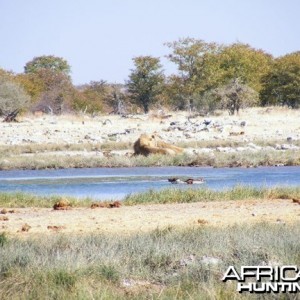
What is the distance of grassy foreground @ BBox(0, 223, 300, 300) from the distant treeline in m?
46.2

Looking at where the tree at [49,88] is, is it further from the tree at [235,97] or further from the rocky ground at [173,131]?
the rocky ground at [173,131]

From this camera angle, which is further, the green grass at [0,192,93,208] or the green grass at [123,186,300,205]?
the green grass at [123,186,300,205]

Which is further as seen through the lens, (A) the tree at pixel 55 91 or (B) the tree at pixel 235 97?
(A) the tree at pixel 55 91

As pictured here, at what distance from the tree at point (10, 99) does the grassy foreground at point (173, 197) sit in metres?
39.1

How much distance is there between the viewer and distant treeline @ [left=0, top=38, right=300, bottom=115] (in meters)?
59.3

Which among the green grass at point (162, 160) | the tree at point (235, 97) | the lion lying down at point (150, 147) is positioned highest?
the tree at point (235, 97)

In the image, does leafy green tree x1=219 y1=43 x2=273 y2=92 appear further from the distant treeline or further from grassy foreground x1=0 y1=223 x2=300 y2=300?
grassy foreground x1=0 y1=223 x2=300 y2=300

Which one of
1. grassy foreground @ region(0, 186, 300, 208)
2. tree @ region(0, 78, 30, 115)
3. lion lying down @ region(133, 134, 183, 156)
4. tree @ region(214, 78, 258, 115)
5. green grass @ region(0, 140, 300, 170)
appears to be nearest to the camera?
grassy foreground @ region(0, 186, 300, 208)

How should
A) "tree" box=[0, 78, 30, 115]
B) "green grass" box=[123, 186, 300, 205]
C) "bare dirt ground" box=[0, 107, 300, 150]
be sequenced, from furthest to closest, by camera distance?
1. "tree" box=[0, 78, 30, 115]
2. "bare dirt ground" box=[0, 107, 300, 150]
3. "green grass" box=[123, 186, 300, 205]

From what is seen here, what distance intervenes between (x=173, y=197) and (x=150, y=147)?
52.9ft

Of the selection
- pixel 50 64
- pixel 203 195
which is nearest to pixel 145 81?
pixel 50 64

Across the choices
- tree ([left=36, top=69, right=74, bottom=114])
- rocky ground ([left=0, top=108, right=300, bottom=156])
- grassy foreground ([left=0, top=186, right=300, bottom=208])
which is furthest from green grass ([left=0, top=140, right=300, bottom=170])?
tree ([left=36, top=69, right=74, bottom=114])

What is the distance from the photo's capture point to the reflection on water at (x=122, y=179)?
77.7 ft

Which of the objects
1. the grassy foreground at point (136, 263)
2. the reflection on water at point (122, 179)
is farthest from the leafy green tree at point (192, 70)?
the grassy foreground at point (136, 263)
